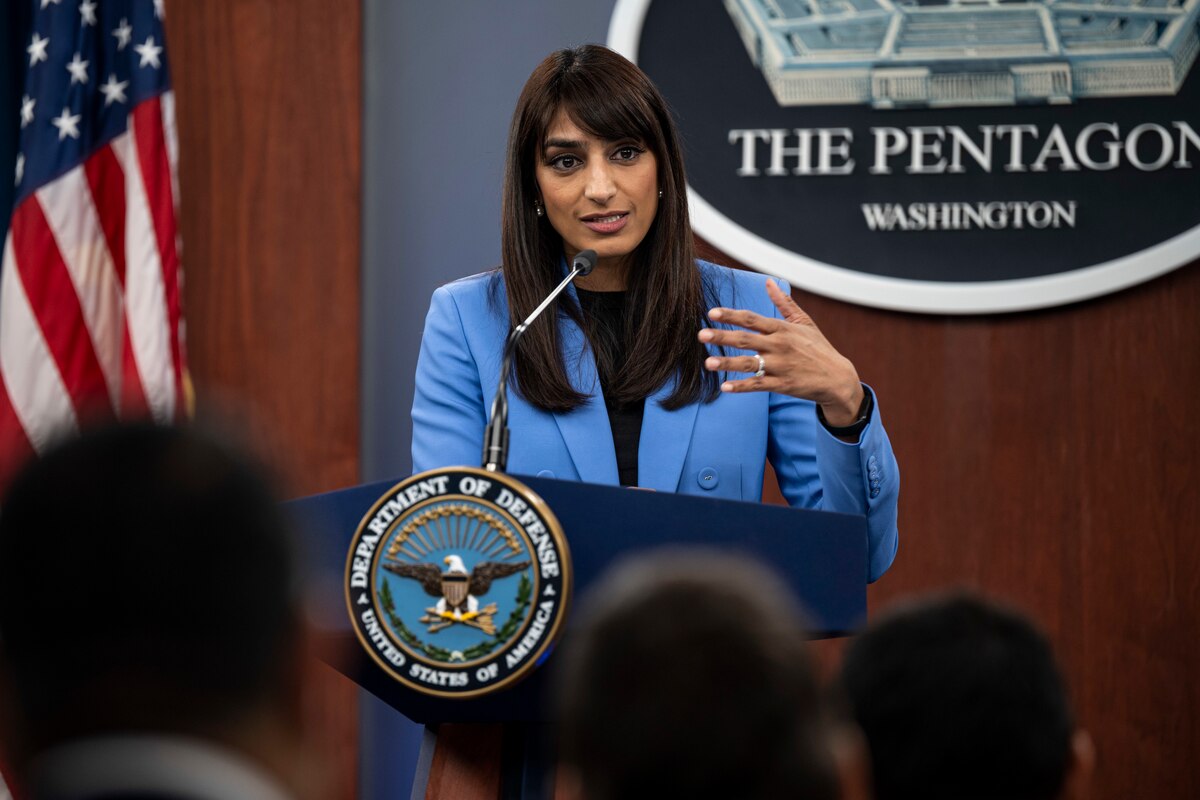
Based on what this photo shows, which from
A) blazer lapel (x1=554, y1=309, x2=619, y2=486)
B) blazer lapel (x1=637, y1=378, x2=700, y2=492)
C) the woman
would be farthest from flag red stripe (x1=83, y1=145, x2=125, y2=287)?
blazer lapel (x1=637, y1=378, x2=700, y2=492)

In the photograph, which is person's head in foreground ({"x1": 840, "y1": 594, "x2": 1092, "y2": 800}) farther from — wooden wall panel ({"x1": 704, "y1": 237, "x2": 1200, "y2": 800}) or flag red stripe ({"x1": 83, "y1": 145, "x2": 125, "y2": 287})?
flag red stripe ({"x1": 83, "y1": 145, "x2": 125, "y2": 287})

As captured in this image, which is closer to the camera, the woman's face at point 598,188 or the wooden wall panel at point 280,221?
the woman's face at point 598,188

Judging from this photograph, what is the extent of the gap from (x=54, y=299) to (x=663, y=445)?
78.7 inches

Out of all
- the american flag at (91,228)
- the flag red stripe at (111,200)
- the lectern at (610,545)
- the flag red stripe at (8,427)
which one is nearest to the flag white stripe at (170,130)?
the american flag at (91,228)

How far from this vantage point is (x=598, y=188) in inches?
90.3

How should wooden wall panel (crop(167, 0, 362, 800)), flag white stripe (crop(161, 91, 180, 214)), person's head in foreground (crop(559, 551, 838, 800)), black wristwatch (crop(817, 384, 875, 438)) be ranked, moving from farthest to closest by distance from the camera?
wooden wall panel (crop(167, 0, 362, 800))
flag white stripe (crop(161, 91, 180, 214))
black wristwatch (crop(817, 384, 875, 438))
person's head in foreground (crop(559, 551, 838, 800))

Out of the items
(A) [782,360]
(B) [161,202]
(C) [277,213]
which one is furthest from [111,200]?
(A) [782,360]

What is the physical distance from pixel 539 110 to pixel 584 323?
37cm

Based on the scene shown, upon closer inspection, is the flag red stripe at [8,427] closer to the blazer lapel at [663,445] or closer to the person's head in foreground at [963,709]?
the blazer lapel at [663,445]

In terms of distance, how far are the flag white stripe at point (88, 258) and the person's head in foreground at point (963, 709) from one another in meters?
2.86

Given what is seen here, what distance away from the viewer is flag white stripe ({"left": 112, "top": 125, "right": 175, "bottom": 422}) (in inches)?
138

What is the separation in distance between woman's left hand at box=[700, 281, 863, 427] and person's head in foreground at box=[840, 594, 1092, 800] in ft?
2.73

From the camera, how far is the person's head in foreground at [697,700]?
756 mm

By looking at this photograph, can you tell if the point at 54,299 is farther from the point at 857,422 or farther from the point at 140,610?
the point at 140,610
